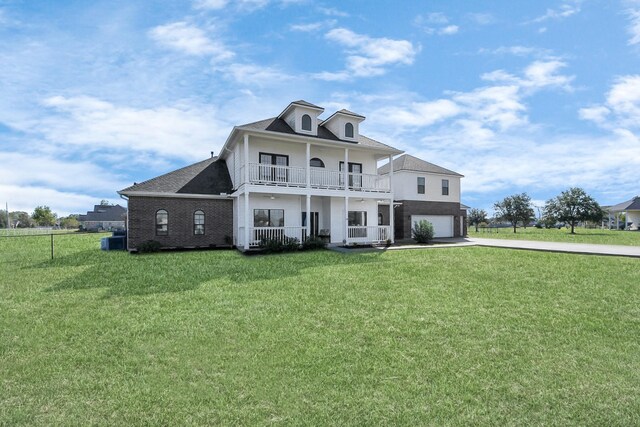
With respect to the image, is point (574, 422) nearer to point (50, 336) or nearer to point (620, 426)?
point (620, 426)

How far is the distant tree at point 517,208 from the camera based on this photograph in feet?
150

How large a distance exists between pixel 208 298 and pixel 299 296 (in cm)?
210

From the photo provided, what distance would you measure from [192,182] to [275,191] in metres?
5.98

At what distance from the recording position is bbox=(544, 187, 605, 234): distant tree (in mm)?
38938

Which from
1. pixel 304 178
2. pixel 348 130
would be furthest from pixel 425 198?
pixel 304 178

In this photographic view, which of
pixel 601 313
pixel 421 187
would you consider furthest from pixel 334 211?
pixel 601 313

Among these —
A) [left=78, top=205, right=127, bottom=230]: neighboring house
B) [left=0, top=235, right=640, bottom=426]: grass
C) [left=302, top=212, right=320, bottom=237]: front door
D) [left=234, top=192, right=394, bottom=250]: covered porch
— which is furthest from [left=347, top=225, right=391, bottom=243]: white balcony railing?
[left=78, top=205, right=127, bottom=230]: neighboring house

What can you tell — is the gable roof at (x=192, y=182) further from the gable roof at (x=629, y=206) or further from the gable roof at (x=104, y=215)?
the gable roof at (x=104, y=215)

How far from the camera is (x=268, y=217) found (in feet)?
58.4

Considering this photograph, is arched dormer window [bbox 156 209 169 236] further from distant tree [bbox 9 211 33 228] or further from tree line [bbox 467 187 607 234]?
distant tree [bbox 9 211 33 228]

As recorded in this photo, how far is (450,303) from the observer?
6.89 m

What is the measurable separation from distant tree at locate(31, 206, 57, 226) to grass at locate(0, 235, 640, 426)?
9077 centimetres

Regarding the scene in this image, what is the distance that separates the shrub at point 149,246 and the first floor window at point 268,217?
510 cm

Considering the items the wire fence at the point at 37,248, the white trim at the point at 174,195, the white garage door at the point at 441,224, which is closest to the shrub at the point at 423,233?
the white garage door at the point at 441,224
